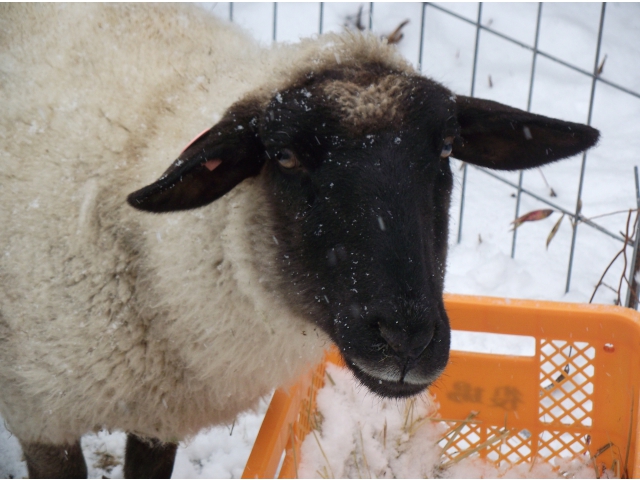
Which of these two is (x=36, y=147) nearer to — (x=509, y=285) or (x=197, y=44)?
(x=197, y=44)

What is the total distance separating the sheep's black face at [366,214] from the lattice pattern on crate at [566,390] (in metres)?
1.07

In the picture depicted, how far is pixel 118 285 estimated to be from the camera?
195 centimetres

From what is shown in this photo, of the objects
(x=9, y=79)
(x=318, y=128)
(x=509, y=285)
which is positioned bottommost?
(x=509, y=285)

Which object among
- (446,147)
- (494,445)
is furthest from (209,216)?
(494,445)

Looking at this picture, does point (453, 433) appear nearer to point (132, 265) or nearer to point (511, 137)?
point (511, 137)

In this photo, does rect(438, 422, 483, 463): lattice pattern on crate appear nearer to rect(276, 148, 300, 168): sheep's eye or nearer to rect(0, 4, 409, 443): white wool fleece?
rect(0, 4, 409, 443): white wool fleece

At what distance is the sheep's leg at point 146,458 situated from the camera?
2.50m

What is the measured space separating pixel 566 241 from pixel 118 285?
9.41ft

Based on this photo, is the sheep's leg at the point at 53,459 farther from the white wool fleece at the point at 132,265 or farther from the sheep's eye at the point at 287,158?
the sheep's eye at the point at 287,158

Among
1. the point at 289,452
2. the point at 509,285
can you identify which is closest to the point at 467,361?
the point at 289,452

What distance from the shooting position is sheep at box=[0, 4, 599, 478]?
62.3 inches

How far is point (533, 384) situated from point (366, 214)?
1445 millimetres

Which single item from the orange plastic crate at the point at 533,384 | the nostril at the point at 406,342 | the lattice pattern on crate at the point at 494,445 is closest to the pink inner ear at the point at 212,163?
the nostril at the point at 406,342

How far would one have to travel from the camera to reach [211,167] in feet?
5.47
